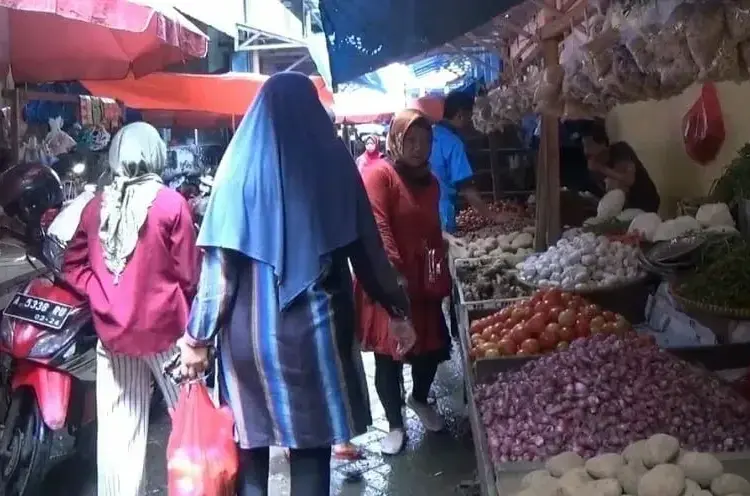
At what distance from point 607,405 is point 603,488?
2.24 ft

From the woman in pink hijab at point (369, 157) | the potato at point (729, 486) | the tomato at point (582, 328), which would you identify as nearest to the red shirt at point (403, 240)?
the woman in pink hijab at point (369, 157)

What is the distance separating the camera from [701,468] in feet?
6.95

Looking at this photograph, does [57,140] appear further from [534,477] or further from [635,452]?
[635,452]

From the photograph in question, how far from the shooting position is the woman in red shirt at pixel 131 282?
3.50 metres

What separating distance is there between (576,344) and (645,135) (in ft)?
16.9

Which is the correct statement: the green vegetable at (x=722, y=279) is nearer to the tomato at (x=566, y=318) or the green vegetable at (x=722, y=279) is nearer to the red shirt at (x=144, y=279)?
the tomato at (x=566, y=318)

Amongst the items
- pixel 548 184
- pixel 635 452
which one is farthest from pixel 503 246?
pixel 635 452

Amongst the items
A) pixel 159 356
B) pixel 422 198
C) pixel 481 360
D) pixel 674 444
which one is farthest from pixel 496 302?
pixel 674 444

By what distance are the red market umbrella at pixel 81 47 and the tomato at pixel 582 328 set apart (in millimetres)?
2414

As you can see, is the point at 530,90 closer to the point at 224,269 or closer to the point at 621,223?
the point at 621,223

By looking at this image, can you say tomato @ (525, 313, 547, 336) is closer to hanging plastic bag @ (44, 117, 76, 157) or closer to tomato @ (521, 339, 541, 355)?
tomato @ (521, 339, 541, 355)

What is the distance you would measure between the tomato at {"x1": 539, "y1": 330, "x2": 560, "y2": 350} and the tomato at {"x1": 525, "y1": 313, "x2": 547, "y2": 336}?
0.05 meters

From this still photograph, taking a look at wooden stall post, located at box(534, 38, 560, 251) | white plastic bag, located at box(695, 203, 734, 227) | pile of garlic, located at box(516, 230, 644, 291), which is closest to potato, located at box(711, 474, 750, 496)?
pile of garlic, located at box(516, 230, 644, 291)

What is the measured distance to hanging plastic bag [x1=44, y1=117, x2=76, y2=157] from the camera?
6.77m
